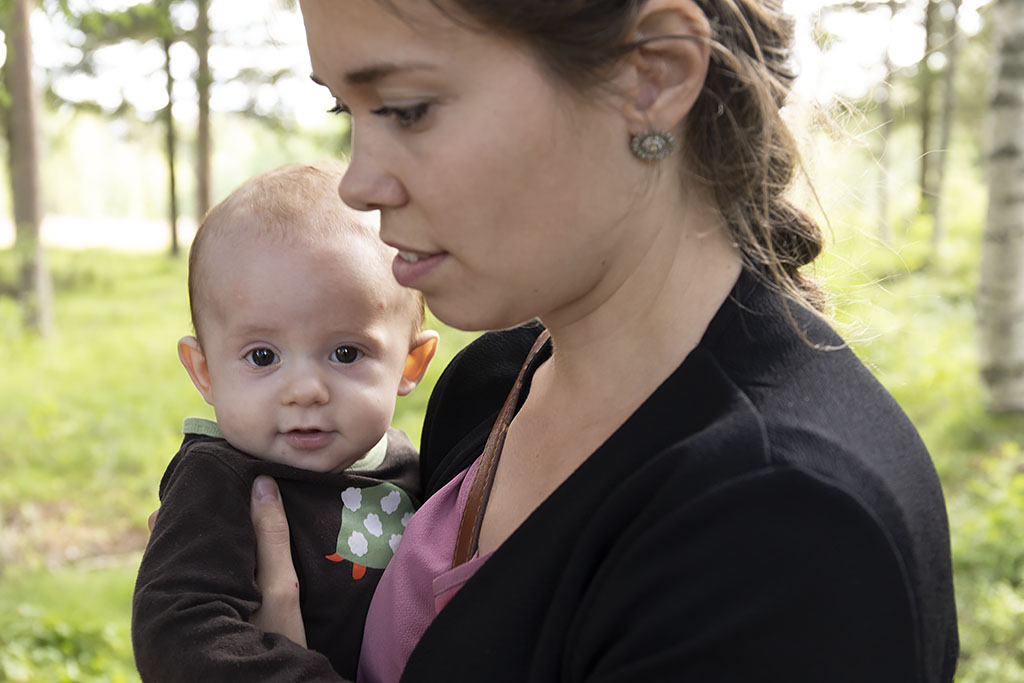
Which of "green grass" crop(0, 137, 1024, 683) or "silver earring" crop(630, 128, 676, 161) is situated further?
"green grass" crop(0, 137, 1024, 683)

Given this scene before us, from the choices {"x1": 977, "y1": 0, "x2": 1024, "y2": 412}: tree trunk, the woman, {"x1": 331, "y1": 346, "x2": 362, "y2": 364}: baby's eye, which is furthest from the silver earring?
{"x1": 977, "y1": 0, "x2": 1024, "y2": 412}: tree trunk

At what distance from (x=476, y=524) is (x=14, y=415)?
7857 mm

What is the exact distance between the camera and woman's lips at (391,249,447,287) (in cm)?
127

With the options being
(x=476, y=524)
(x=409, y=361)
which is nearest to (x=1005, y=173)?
(x=409, y=361)

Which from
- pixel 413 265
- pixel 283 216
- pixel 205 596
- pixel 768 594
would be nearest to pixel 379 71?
pixel 413 265

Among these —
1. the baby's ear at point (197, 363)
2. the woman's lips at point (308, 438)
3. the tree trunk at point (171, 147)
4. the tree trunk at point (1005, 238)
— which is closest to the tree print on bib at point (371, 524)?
the woman's lips at point (308, 438)

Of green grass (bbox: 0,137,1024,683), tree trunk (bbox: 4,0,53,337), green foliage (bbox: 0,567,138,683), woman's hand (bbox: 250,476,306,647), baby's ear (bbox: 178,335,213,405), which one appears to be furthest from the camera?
tree trunk (bbox: 4,0,53,337)

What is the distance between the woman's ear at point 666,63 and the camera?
3.80ft

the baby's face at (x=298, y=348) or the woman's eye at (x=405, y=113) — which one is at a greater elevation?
the woman's eye at (x=405, y=113)

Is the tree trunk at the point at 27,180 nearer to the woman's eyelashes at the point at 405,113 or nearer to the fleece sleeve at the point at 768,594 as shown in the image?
the woman's eyelashes at the point at 405,113

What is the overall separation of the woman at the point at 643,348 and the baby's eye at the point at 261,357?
49 cm

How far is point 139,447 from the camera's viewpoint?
7352 millimetres

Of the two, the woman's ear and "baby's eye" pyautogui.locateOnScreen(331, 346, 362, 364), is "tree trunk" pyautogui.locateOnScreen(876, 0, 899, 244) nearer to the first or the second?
the woman's ear

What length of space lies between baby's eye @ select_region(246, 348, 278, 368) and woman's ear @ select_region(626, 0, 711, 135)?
2.66ft
